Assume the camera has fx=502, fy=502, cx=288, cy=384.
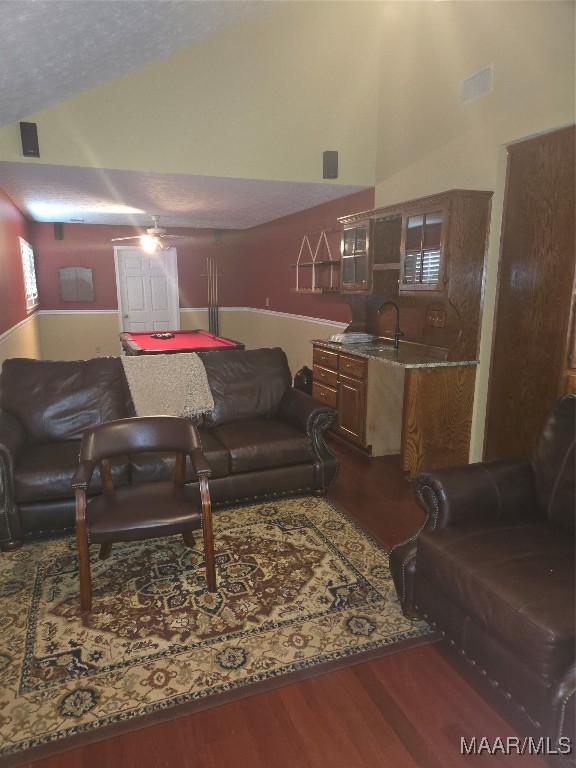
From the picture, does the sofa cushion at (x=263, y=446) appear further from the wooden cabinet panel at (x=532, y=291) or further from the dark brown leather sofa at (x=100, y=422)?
the wooden cabinet panel at (x=532, y=291)

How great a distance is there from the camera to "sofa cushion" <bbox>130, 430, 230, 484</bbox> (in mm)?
2962

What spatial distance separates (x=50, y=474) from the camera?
273 centimetres

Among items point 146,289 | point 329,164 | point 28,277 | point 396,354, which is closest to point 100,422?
point 396,354

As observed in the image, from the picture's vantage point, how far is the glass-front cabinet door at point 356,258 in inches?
179

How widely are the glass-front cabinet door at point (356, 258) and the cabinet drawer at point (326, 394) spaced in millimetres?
968

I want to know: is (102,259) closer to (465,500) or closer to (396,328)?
(396,328)

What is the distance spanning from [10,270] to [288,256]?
3.50 meters

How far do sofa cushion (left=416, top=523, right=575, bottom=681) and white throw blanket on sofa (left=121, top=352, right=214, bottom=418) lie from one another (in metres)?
2.03

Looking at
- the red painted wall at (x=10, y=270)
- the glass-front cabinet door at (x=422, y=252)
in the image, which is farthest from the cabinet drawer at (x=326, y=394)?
the red painted wall at (x=10, y=270)

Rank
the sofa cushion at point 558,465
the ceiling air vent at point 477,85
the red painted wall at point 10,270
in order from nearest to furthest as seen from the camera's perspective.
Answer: the sofa cushion at point 558,465
the ceiling air vent at point 477,85
the red painted wall at point 10,270

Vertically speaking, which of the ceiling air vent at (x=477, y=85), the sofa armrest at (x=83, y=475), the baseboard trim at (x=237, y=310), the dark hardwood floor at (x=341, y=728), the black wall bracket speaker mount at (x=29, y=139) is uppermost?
the ceiling air vent at (x=477, y=85)

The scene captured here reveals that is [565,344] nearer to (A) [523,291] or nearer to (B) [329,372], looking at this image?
(A) [523,291]

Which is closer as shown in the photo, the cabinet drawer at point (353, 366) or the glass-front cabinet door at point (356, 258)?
the cabinet drawer at point (353, 366)

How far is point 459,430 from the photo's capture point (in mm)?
3846
